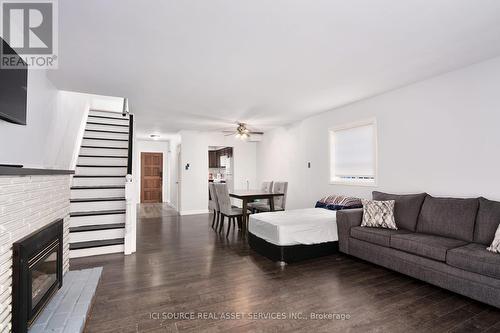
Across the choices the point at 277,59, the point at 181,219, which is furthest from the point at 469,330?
the point at 181,219

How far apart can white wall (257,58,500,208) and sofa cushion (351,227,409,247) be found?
3.00 ft

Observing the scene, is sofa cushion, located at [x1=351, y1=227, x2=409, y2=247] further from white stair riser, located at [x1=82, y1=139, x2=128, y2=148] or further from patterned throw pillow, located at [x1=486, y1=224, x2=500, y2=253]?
white stair riser, located at [x1=82, y1=139, x2=128, y2=148]

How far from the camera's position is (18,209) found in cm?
160

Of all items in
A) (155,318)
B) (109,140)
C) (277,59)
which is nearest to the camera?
(155,318)

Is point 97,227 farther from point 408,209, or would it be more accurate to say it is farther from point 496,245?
point 496,245

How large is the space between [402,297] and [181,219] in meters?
5.21

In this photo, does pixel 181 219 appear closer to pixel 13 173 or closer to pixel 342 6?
pixel 13 173

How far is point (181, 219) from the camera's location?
647cm

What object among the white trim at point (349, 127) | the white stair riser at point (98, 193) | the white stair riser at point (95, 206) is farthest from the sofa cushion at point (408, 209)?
the white stair riser at point (98, 193)

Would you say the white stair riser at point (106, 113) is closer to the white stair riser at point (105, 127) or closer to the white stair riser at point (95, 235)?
the white stair riser at point (105, 127)

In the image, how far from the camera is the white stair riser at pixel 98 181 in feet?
14.6

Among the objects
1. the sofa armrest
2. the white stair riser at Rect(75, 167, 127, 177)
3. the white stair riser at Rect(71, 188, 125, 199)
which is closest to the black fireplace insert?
the white stair riser at Rect(71, 188, 125, 199)

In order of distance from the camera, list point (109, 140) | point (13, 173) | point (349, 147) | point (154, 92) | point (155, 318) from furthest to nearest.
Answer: point (109, 140), point (349, 147), point (154, 92), point (155, 318), point (13, 173)

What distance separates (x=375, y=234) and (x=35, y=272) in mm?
3496
